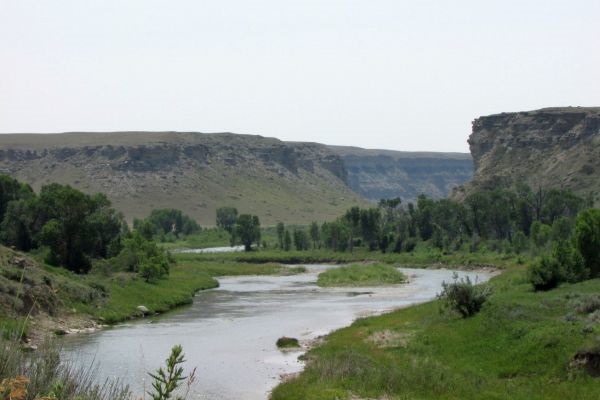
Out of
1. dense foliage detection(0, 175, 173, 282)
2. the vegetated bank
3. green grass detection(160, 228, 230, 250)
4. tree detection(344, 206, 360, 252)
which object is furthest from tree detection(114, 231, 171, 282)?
green grass detection(160, 228, 230, 250)

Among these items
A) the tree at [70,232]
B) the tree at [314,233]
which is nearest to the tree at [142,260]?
the tree at [70,232]

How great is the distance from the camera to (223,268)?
11612 cm

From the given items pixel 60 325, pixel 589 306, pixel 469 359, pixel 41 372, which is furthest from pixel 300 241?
pixel 41 372

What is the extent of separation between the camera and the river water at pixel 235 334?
33.4 metres

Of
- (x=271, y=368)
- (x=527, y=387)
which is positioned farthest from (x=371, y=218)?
(x=527, y=387)

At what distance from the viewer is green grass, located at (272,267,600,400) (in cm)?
2680

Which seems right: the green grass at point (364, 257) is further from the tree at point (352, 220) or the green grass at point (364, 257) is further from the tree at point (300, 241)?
the tree at point (300, 241)

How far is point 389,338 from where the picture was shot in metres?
41.0

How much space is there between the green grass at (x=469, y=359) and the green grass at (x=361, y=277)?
51.9 metres

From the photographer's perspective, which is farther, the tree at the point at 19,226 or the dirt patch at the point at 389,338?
the tree at the point at 19,226

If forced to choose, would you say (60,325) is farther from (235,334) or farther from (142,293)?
(142,293)

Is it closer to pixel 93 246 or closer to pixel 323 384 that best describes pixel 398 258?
pixel 93 246

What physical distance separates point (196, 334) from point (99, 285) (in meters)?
16.9

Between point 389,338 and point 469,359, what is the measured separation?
8.89 metres
